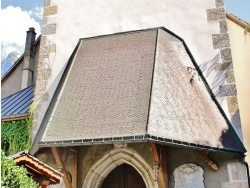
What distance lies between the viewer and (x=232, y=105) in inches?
250

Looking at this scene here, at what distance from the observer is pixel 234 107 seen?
6336 mm

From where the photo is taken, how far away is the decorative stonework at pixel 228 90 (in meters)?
6.42

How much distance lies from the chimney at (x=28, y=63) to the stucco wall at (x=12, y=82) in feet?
2.54

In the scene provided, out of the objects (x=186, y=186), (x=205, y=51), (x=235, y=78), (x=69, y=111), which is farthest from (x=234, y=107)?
(x=69, y=111)

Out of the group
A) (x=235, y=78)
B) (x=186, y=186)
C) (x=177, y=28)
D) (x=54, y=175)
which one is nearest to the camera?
(x=54, y=175)

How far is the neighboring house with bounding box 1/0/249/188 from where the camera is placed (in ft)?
18.3

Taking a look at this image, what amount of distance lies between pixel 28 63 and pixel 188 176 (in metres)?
8.21

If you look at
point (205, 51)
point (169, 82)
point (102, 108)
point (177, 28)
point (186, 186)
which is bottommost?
point (186, 186)

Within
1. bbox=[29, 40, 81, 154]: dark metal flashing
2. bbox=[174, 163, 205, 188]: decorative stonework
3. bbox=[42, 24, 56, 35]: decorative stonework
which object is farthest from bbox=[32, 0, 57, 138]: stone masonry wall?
bbox=[174, 163, 205, 188]: decorative stonework

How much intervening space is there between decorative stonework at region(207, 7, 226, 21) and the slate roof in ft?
2.59

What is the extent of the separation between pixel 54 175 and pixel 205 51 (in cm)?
393

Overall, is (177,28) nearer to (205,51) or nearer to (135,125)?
(205,51)

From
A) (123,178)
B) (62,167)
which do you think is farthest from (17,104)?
(123,178)

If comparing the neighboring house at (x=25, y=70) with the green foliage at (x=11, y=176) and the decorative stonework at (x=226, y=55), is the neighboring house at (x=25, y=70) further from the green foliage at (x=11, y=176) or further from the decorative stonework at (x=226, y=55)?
the green foliage at (x=11, y=176)
